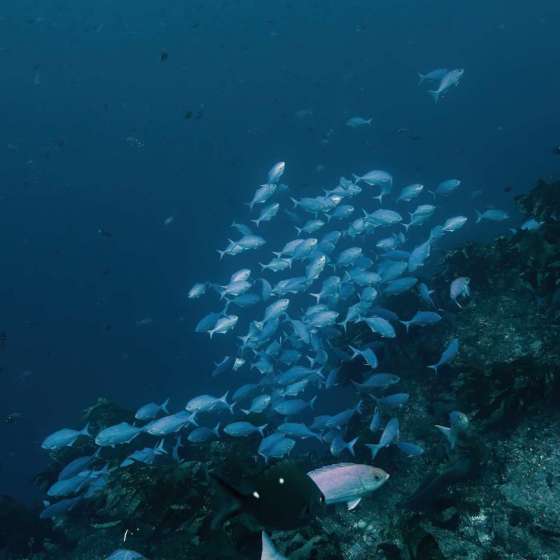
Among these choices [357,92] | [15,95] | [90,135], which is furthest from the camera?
[357,92]

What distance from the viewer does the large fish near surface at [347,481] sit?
3.68m

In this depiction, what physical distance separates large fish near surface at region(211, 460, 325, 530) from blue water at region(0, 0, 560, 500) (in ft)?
67.6

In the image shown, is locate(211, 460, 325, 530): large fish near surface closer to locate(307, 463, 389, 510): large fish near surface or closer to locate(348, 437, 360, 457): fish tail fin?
locate(307, 463, 389, 510): large fish near surface

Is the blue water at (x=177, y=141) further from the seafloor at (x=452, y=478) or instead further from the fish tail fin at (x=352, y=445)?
the fish tail fin at (x=352, y=445)

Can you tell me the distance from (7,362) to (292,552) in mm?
34379

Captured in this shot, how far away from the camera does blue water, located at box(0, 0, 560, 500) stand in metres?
31.4

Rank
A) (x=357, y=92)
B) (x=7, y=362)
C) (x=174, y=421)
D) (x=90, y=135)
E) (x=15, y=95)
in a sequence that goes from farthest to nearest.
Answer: (x=357, y=92)
(x=15, y=95)
(x=90, y=135)
(x=7, y=362)
(x=174, y=421)

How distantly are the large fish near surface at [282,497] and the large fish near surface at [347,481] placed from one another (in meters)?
0.91

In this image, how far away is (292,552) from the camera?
13.1 ft

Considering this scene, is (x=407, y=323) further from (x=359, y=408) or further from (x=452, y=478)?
(x=452, y=478)

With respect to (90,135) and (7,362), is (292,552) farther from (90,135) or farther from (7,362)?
(90,135)

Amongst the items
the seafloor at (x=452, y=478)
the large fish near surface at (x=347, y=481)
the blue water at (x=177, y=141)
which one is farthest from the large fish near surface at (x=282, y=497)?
the blue water at (x=177, y=141)

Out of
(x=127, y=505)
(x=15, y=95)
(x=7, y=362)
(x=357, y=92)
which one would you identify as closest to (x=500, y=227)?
(x=127, y=505)

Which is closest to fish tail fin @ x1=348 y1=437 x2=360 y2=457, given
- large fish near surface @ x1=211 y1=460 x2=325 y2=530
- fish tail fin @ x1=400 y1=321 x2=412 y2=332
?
fish tail fin @ x1=400 y1=321 x2=412 y2=332
